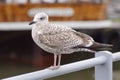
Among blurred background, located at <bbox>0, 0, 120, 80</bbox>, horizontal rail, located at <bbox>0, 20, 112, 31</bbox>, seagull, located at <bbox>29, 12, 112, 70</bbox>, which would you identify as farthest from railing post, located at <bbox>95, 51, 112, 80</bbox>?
horizontal rail, located at <bbox>0, 20, 112, 31</bbox>

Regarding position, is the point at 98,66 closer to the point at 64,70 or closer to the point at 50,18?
the point at 64,70

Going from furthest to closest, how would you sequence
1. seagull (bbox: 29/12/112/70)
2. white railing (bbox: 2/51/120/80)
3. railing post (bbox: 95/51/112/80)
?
seagull (bbox: 29/12/112/70) < railing post (bbox: 95/51/112/80) < white railing (bbox: 2/51/120/80)

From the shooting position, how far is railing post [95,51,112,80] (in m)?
2.54

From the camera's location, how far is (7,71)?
11266 mm

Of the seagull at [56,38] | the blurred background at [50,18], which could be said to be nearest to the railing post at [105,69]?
the seagull at [56,38]

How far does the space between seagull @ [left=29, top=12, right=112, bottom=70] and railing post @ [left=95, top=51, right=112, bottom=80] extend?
240mm

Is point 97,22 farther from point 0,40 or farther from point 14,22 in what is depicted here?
point 0,40

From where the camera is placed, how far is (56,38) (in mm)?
2871

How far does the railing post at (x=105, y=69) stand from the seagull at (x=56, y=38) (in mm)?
240

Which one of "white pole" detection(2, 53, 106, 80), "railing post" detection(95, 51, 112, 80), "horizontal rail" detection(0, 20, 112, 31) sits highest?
"white pole" detection(2, 53, 106, 80)

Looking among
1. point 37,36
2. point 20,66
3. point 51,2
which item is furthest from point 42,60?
point 37,36

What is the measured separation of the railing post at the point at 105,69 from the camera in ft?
8.35

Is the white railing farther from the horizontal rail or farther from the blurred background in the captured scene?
the horizontal rail

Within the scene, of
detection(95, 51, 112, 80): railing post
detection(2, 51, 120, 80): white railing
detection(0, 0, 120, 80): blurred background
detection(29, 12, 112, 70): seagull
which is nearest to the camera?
detection(2, 51, 120, 80): white railing
